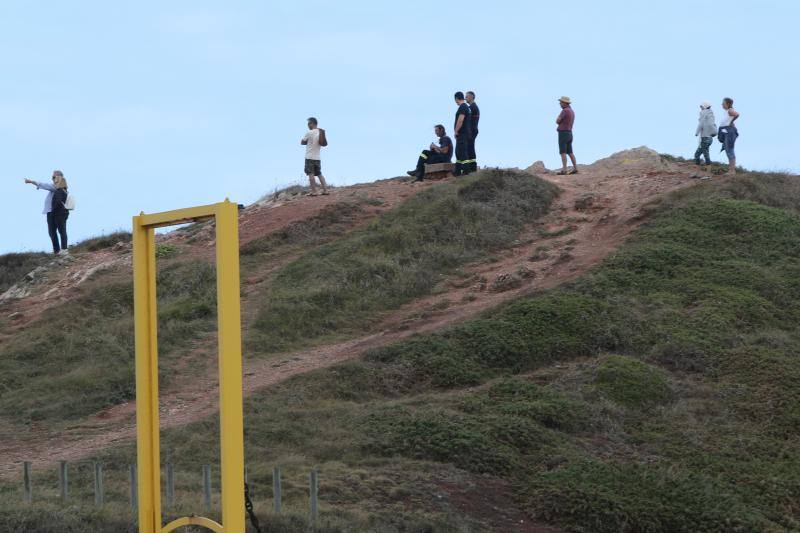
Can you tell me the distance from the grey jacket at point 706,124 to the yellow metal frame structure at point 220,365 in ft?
52.6

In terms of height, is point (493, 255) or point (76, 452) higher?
point (493, 255)

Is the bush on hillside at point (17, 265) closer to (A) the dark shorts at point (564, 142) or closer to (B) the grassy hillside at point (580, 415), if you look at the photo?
(B) the grassy hillside at point (580, 415)

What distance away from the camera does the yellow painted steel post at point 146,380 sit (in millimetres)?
6793

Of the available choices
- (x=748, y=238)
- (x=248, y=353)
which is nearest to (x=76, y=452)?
(x=248, y=353)

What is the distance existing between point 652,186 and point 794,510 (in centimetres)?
1130

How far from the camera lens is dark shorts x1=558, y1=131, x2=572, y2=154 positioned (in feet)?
71.0

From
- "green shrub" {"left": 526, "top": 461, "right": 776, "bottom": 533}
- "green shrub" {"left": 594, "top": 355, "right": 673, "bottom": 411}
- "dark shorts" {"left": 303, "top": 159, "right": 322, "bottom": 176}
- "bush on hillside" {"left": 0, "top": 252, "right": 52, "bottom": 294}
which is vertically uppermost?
"dark shorts" {"left": 303, "top": 159, "right": 322, "bottom": 176}

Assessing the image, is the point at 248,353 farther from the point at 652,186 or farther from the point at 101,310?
the point at 652,186

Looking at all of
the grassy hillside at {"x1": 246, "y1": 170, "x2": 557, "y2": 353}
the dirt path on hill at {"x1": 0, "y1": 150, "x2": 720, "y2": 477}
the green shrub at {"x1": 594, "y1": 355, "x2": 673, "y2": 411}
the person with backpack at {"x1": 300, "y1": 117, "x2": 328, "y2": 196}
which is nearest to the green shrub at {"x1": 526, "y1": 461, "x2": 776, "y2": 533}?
the green shrub at {"x1": 594, "y1": 355, "x2": 673, "y2": 411}

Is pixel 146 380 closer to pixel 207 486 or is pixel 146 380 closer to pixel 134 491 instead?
pixel 207 486

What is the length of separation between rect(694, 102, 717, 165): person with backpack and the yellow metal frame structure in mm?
15978

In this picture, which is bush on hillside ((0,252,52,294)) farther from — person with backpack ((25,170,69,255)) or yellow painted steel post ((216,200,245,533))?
yellow painted steel post ((216,200,245,533))

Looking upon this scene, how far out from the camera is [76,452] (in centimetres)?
1136

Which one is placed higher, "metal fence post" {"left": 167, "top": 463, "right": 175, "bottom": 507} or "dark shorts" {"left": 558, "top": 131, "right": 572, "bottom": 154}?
"dark shorts" {"left": 558, "top": 131, "right": 572, "bottom": 154}
